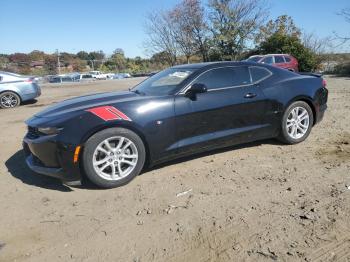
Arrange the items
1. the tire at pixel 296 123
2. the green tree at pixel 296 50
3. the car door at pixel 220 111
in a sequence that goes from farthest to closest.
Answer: the green tree at pixel 296 50 → the tire at pixel 296 123 → the car door at pixel 220 111

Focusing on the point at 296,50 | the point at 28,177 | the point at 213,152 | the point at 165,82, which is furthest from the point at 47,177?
the point at 296,50

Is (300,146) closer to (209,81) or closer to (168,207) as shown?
(209,81)

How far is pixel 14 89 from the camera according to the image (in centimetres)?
1145

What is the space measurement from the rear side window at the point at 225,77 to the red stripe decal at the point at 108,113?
1142 millimetres

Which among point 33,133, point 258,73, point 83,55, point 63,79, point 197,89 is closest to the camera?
point 33,133

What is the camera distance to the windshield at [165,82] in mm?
4609

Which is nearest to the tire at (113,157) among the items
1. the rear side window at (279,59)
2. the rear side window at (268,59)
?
the rear side window at (268,59)

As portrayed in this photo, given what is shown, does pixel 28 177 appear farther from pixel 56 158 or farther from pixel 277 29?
pixel 277 29

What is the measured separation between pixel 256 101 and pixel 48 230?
3.15 m

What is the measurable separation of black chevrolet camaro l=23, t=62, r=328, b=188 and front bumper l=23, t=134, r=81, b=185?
11mm

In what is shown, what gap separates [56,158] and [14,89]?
343 inches

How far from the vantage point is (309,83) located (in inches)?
216

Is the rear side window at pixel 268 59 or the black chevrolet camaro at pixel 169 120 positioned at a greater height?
the rear side window at pixel 268 59

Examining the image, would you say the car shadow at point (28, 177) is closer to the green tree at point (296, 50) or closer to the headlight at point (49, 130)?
the headlight at point (49, 130)
